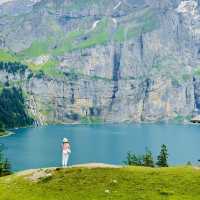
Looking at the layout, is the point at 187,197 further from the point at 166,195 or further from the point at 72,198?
the point at 72,198

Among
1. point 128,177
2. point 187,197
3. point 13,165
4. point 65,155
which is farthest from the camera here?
point 13,165

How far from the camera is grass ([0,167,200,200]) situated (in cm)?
3772

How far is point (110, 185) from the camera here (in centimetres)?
3991

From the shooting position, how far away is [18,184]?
43.3 m

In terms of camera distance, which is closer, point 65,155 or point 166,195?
point 166,195

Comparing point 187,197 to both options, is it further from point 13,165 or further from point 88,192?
point 13,165

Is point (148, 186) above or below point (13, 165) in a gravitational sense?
above

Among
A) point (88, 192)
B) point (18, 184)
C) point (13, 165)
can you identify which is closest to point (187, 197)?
point (88, 192)

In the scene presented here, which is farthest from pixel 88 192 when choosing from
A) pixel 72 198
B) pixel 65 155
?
pixel 65 155

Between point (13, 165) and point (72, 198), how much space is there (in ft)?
540

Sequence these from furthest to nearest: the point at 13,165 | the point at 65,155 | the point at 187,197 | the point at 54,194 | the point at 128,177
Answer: the point at 13,165, the point at 65,155, the point at 128,177, the point at 54,194, the point at 187,197

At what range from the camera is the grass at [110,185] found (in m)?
37.7

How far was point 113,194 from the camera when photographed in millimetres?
37938

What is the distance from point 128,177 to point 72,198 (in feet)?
19.5
